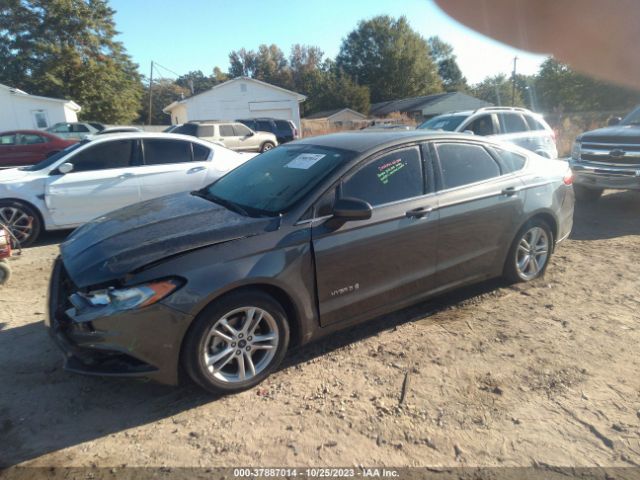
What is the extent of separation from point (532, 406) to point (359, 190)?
1845 mm

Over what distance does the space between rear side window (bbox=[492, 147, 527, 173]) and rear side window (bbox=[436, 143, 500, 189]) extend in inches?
4.1

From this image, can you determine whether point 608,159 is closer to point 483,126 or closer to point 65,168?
point 483,126

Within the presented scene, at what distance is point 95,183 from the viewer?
247 inches

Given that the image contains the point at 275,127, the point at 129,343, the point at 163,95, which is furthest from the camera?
the point at 163,95

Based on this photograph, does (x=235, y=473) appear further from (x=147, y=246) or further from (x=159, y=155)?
(x=159, y=155)

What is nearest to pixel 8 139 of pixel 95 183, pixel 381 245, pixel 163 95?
pixel 95 183

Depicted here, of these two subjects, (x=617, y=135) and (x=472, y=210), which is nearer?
(x=472, y=210)

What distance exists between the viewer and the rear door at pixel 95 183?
614cm

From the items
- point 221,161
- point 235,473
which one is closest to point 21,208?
point 221,161

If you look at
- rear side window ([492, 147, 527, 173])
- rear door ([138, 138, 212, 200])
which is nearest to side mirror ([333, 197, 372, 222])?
rear side window ([492, 147, 527, 173])

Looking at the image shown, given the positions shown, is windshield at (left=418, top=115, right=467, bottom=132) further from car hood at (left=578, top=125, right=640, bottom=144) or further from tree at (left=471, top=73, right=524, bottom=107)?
tree at (left=471, top=73, right=524, bottom=107)

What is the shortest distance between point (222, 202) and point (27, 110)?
3389 centimetres

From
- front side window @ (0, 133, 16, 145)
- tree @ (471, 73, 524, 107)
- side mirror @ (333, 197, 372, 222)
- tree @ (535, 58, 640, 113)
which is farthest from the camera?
tree @ (471, 73, 524, 107)

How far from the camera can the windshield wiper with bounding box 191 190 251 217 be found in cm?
331
